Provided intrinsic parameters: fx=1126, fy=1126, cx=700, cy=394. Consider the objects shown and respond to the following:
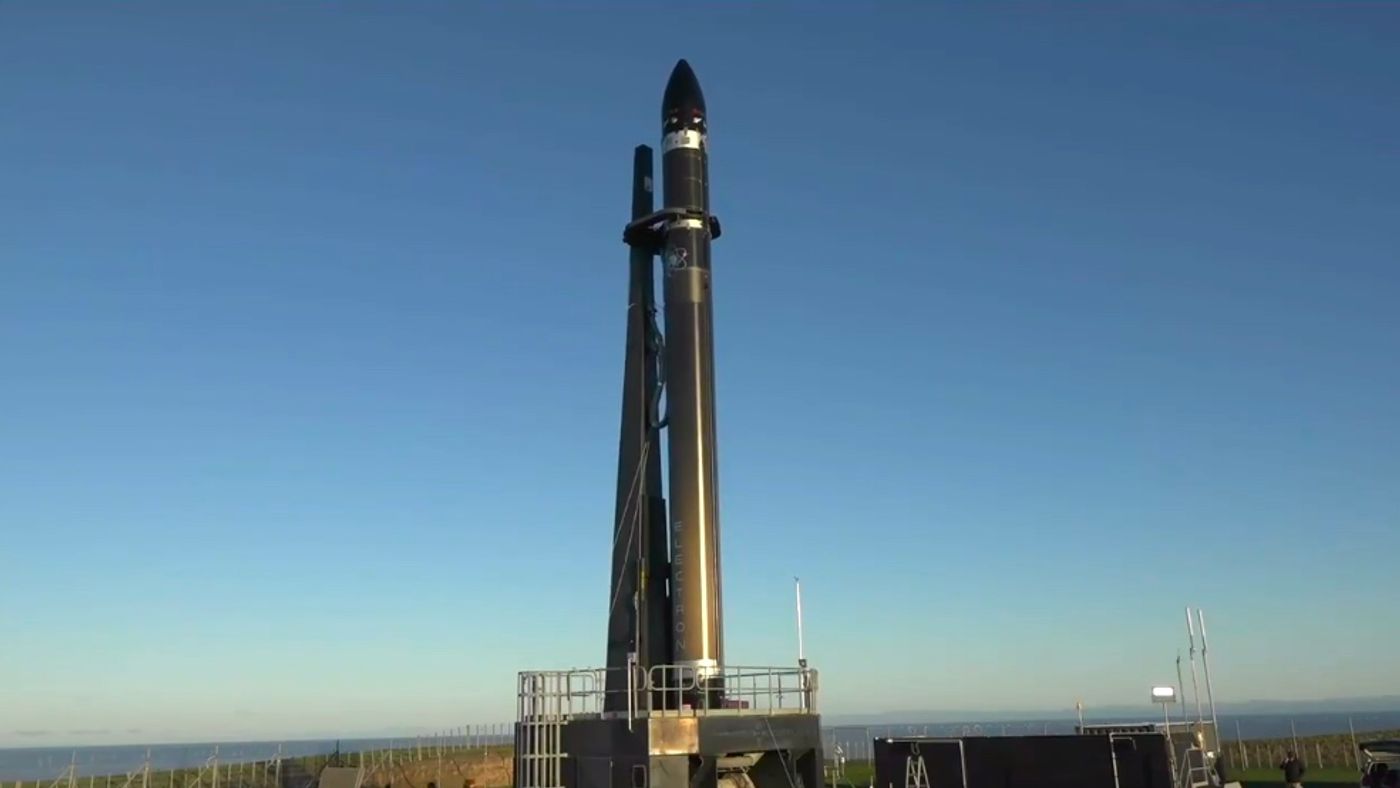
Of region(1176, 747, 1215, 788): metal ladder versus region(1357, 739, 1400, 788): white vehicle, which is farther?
region(1176, 747, 1215, 788): metal ladder

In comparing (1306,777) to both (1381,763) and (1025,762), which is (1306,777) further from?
(1381,763)

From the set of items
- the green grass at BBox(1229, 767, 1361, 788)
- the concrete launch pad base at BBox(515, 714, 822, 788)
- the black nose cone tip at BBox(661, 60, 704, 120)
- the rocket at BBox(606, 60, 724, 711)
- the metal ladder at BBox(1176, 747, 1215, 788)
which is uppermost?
the black nose cone tip at BBox(661, 60, 704, 120)

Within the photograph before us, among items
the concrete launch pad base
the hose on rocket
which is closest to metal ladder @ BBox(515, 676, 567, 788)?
the concrete launch pad base

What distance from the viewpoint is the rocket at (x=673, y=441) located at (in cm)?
2662

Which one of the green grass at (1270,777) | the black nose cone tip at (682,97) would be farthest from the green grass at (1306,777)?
the black nose cone tip at (682,97)

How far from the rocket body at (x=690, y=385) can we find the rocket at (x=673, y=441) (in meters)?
0.03

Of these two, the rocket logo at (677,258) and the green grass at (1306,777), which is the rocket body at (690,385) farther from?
the green grass at (1306,777)

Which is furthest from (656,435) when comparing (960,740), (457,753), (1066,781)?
(457,753)

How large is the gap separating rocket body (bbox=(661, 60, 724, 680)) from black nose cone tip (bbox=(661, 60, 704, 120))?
0.03 metres

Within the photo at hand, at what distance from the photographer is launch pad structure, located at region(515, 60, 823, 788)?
23.1m

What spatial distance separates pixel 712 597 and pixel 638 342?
7.43 metres

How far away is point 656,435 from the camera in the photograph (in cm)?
2956

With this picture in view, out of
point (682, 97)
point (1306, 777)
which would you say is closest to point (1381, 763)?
point (1306, 777)

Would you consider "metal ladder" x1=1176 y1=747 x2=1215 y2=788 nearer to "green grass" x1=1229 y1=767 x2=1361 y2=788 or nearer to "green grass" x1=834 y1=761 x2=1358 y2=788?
"green grass" x1=834 y1=761 x2=1358 y2=788
